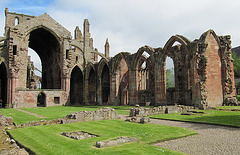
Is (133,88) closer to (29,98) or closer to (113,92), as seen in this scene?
(113,92)

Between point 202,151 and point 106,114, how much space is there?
23.4 ft

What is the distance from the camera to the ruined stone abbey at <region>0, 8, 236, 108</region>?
18734 millimetres

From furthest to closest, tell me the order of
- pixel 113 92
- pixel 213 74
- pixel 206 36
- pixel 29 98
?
pixel 113 92
pixel 29 98
pixel 213 74
pixel 206 36

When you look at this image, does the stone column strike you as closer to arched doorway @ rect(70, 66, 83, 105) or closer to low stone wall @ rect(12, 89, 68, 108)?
arched doorway @ rect(70, 66, 83, 105)

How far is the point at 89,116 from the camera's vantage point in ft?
35.4

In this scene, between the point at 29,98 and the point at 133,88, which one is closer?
the point at 133,88

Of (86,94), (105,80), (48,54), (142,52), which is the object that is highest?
(48,54)

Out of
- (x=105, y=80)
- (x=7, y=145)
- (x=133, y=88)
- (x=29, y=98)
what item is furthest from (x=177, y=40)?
(x=29, y=98)

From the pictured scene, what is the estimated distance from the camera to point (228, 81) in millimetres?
19688

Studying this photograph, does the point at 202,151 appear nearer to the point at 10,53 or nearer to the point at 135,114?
the point at 135,114

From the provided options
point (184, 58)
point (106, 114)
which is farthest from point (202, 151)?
point (184, 58)

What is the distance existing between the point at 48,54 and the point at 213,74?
28178 millimetres

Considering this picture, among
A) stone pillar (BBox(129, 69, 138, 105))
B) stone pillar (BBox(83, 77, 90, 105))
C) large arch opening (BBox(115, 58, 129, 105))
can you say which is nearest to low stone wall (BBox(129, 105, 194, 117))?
stone pillar (BBox(129, 69, 138, 105))

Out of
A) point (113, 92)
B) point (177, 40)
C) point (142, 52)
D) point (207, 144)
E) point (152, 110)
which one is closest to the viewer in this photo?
point (207, 144)
